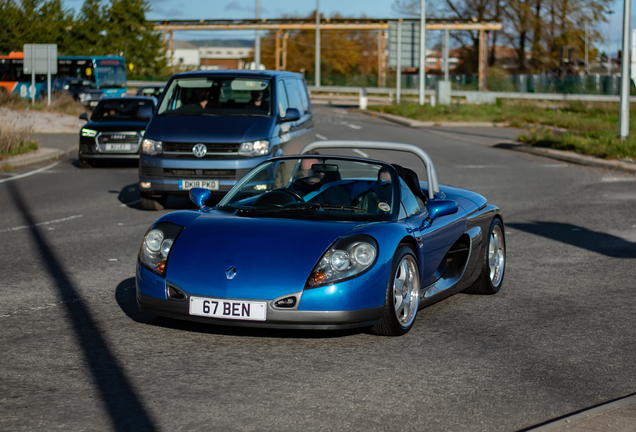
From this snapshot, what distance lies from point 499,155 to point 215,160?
506 inches

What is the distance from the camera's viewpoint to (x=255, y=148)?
455 inches

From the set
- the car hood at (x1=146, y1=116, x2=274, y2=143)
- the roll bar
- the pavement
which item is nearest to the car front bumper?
the car hood at (x1=146, y1=116, x2=274, y2=143)

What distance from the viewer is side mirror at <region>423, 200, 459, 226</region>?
588cm

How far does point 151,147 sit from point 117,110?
9.07 meters

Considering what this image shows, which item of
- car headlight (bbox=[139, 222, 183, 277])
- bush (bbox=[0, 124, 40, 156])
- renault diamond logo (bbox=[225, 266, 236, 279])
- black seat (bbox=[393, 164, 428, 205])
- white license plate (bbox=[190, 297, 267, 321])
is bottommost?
white license plate (bbox=[190, 297, 267, 321])

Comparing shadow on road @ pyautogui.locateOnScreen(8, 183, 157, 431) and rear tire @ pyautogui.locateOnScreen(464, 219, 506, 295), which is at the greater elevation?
rear tire @ pyautogui.locateOnScreen(464, 219, 506, 295)

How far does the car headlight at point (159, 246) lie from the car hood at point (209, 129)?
6066 mm

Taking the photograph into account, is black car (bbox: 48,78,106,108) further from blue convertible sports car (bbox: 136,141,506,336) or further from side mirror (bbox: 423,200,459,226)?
side mirror (bbox: 423,200,459,226)

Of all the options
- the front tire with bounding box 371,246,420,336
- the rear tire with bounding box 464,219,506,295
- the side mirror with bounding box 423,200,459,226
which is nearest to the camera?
the front tire with bounding box 371,246,420,336

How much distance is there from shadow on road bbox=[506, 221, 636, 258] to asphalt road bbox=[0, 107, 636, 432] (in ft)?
0.40

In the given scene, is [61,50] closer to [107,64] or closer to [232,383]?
[107,64]

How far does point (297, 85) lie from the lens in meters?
13.9

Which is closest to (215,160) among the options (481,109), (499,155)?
(499,155)

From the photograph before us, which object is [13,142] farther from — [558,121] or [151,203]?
[558,121]
